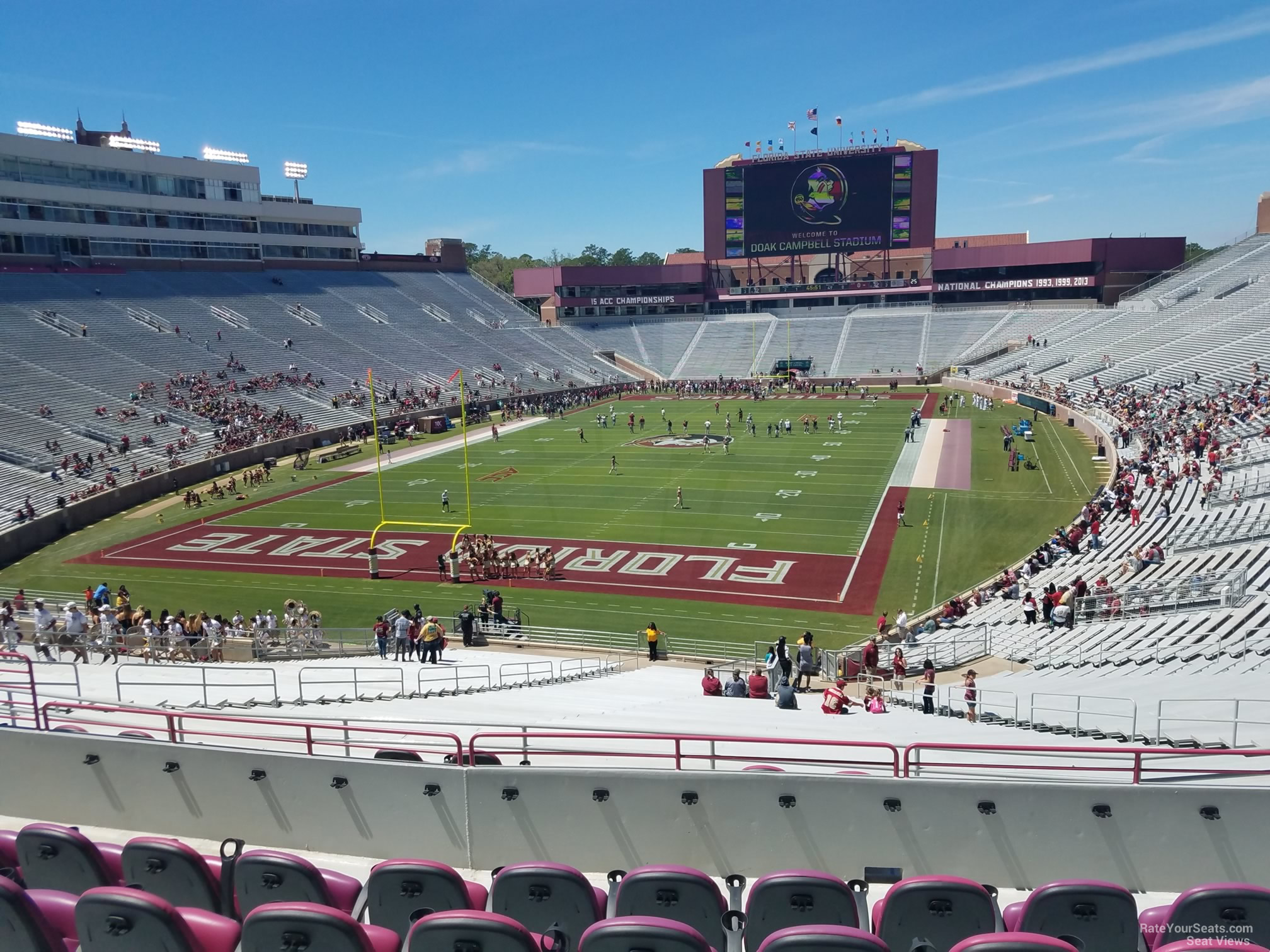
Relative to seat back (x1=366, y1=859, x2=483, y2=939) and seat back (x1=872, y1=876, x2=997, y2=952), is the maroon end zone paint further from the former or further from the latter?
seat back (x1=366, y1=859, x2=483, y2=939)

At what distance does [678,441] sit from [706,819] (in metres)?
39.0

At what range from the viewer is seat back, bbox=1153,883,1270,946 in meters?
3.85

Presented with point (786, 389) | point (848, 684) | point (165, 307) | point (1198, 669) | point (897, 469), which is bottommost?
point (848, 684)

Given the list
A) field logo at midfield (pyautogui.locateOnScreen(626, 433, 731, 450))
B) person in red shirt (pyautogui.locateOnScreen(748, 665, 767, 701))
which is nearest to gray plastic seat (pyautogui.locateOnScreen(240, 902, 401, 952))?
person in red shirt (pyautogui.locateOnScreen(748, 665, 767, 701))

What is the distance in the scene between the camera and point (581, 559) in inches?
1004

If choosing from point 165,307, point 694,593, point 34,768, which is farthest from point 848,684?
point 165,307

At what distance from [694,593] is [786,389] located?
47.0 meters

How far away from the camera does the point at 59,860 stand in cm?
485

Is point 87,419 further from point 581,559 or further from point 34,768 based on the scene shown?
point 34,768

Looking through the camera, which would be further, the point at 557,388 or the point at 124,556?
the point at 557,388

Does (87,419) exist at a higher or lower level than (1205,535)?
higher

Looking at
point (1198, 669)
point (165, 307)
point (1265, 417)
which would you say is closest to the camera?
point (1198, 669)

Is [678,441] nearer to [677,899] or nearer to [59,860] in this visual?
[59,860]

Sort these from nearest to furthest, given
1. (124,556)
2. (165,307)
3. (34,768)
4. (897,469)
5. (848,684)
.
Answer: (34,768)
(848,684)
(124,556)
(897,469)
(165,307)
